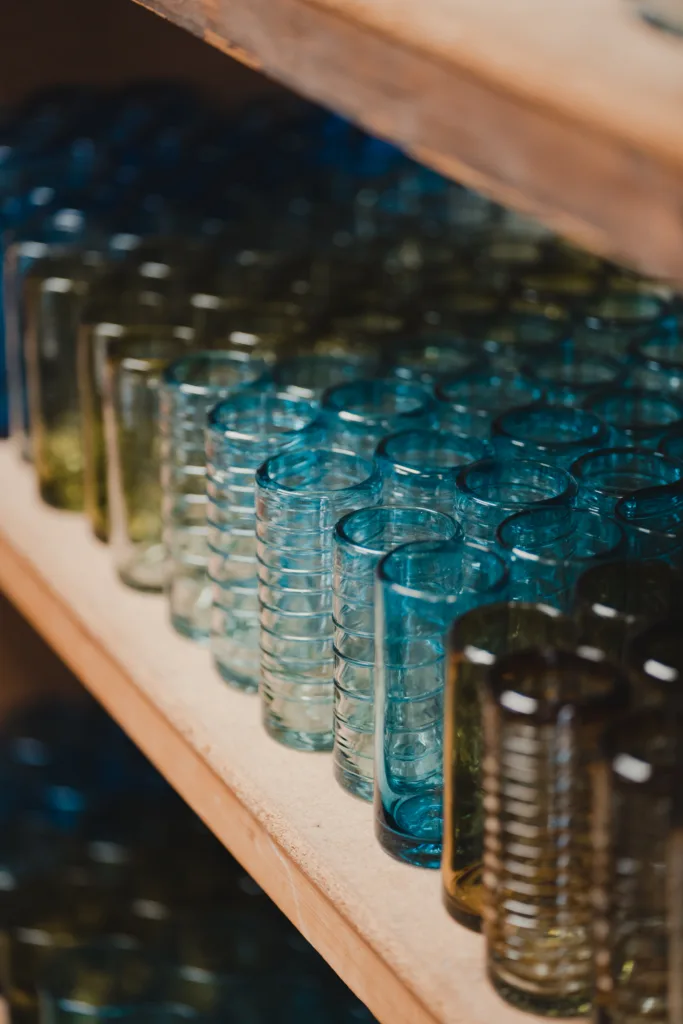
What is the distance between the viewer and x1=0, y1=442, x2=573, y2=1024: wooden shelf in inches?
28.0

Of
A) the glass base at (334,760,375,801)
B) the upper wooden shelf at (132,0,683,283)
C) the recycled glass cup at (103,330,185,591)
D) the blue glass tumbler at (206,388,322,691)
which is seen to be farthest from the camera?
the recycled glass cup at (103,330,185,591)

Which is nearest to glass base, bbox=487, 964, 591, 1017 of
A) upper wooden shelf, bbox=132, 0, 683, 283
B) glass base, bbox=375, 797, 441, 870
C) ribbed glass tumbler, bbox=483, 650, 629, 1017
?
ribbed glass tumbler, bbox=483, 650, 629, 1017

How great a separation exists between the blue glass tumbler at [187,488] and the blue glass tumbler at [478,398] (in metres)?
0.15

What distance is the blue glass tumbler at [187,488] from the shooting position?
1.02 m

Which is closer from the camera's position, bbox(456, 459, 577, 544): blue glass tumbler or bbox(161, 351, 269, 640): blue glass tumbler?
bbox(456, 459, 577, 544): blue glass tumbler

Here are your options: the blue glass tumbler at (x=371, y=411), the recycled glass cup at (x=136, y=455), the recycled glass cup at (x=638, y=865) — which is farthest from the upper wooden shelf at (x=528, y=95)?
the recycled glass cup at (x=136, y=455)

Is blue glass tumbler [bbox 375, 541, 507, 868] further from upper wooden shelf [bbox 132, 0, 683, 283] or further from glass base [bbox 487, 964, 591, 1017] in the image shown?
upper wooden shelf [bbox 132, 0, 683, 283]

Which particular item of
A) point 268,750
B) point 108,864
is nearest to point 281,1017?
point 108,864

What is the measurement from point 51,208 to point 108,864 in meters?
0.68

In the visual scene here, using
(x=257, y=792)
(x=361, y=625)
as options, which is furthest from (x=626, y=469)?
(x=257, y=792)

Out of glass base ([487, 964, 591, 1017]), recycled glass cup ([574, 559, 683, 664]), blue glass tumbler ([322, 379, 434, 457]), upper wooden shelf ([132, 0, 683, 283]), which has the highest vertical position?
upper wooden shelf ([132, 0, 683, 283])

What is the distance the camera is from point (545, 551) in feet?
2.41

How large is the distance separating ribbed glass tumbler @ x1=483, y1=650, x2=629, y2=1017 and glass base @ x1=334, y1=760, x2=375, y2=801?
0.16 meters

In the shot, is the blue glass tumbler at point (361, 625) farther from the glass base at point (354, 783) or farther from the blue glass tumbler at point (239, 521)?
the blue glass tumbler at point (239, 521)
